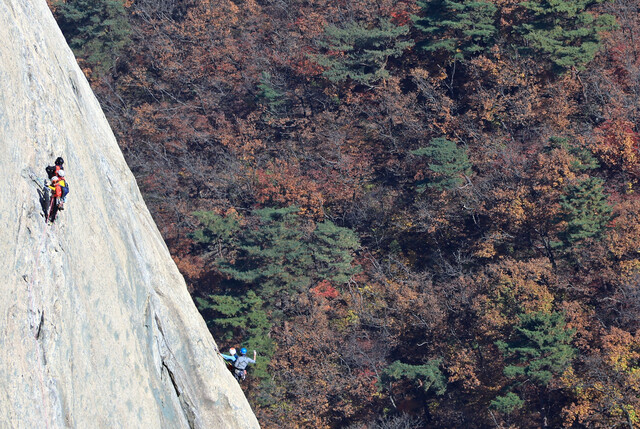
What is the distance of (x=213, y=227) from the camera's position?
36.7 metres

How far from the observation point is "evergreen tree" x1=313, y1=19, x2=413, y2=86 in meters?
41.5

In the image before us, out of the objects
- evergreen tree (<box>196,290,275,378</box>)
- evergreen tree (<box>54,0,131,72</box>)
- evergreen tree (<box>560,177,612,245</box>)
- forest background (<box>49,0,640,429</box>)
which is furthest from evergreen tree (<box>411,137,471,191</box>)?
evergreen tree (<box>54,0,131,72</box>)

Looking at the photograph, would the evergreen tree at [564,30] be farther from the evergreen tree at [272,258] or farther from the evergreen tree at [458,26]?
the evergreen tree at [272,258]

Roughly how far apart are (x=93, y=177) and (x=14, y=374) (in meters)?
3.86

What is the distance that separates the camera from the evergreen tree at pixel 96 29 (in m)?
48.1

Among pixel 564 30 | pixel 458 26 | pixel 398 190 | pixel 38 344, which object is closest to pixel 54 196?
pixel 38 344

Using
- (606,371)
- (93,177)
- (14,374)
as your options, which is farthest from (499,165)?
(14,374)

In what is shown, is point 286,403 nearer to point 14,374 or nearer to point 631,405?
point 631,405

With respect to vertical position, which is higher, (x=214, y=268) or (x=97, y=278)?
(x=97, y=278)

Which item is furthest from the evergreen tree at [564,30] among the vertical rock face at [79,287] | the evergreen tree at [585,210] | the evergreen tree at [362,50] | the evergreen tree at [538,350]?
the vertical rock face at [79,287]

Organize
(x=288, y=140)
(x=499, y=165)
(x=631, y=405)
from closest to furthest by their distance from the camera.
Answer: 1. (x=631, y=405)
2. (x=499, y=165)
3. (x=288, y=140)

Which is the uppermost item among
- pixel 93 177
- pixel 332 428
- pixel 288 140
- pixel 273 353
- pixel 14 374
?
pixel 93 177

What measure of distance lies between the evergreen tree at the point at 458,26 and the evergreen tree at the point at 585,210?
464 inches

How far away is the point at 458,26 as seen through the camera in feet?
127
